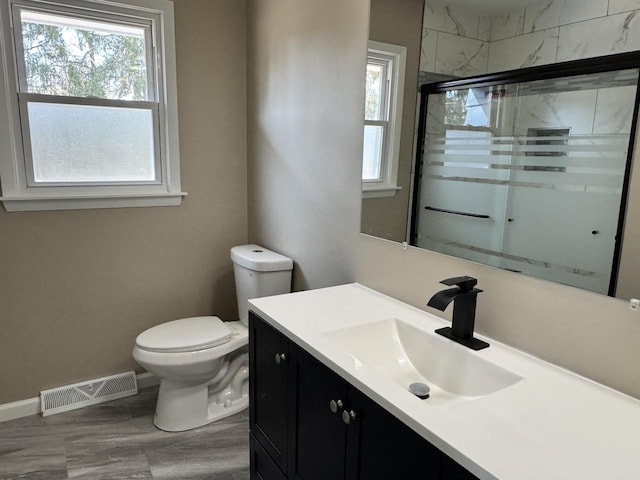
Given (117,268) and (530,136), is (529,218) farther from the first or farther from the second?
(117,268)

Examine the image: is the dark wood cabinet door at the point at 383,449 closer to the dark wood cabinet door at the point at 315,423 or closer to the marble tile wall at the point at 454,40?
the dark wood cabinet door at the point at 315,423

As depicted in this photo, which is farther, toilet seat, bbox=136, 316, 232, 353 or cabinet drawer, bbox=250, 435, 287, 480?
toilet seat, bbox=136, 316, 232, 353

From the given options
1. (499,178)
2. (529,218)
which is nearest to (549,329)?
(529,218)

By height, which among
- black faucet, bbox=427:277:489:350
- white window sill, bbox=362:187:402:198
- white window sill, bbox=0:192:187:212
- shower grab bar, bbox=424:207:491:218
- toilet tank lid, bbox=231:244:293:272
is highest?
white window sill, bbox=362:187:402:198

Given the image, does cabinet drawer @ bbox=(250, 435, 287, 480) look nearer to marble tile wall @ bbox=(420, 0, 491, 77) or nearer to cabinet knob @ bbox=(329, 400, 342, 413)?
cabinet knob @ bbox=(329, 400, 342, 413)

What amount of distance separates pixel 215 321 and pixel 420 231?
1.35 meters

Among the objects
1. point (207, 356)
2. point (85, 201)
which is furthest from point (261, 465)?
point (85, 201)

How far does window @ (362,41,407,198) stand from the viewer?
5.46 ft

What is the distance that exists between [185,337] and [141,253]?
2.09 feet

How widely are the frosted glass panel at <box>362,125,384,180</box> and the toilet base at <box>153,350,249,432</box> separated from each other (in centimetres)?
128

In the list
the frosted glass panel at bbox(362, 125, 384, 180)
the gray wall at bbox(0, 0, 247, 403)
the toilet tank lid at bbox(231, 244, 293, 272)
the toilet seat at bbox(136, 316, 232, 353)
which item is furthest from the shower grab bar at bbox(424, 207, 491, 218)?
the gray wall at bbox(0, 0, 247, 403)

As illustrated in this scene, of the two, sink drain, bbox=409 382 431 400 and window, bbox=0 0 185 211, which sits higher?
window, bbox=0 0 185 211

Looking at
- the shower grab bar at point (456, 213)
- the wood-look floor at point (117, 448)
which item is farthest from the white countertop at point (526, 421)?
the wood-look floor at point (117, 448)

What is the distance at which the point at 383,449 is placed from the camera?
1046 mm
